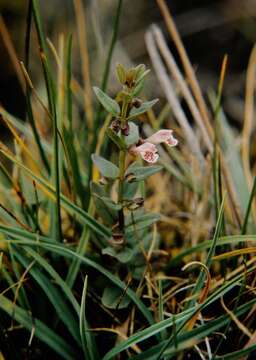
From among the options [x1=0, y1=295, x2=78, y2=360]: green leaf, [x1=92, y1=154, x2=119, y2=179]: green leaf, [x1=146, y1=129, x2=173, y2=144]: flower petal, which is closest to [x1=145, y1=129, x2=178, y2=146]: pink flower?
[x1=146, y1=129, x2=173, y2=144]: flower petal

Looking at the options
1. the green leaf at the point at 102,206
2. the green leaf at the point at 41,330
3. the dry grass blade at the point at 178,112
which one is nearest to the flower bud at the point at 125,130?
the green leaf at the point at 102,206

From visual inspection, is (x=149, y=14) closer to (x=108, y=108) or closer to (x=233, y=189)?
(x=233, y=189)

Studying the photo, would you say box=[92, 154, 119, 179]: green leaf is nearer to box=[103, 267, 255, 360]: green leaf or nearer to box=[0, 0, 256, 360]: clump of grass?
box=[0, 0, 256, 360]: clump of grass

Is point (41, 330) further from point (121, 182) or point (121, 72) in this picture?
point (121, 72)

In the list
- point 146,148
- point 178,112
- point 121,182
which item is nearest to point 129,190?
point 121,182

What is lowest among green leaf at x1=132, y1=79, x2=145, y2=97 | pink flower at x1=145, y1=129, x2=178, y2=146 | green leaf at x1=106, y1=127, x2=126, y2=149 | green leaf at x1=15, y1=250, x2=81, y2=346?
green leaf at x1=15, y1=250, x2=81, y2=346

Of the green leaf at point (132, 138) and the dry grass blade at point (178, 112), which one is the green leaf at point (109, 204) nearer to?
the green leaf at point (132, 138)

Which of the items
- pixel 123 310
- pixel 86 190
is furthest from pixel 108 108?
pixel 123 310
